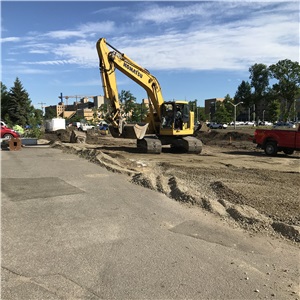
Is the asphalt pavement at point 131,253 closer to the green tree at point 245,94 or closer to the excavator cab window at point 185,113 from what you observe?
the excavator cab window at point 185,113

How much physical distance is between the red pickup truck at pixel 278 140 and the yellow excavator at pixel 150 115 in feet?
11.8

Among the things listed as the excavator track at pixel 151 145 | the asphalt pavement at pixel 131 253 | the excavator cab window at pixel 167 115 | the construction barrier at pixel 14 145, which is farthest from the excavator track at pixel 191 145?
the asphalt pavement at pixel 131 253

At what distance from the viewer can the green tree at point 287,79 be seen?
300 feet

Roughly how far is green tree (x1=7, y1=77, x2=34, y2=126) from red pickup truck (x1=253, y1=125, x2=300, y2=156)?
216 feet


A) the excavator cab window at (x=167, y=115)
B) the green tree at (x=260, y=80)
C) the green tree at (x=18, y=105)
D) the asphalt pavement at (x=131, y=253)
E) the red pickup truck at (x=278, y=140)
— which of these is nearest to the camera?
the asphalt pavement at (x=131, y=253)

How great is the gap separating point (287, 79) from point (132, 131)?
279ft

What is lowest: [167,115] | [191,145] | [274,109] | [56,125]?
[191,145]

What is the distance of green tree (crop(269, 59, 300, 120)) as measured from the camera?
300ft

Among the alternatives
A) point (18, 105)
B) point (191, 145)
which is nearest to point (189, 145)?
point (191, 145)

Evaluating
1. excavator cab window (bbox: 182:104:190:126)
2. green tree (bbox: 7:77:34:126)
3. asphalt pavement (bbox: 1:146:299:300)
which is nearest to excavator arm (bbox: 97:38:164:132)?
excavator cab window (bbox: 182:104:190:126)

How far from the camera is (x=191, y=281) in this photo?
4051 mm

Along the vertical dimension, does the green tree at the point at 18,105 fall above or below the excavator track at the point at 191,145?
→ above

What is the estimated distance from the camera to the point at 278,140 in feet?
63.0

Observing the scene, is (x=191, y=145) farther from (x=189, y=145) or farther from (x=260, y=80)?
(x=260, y=80)
